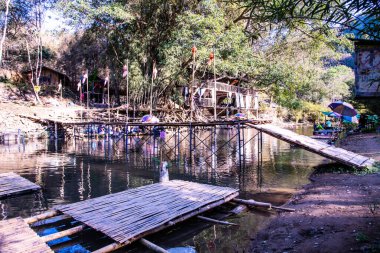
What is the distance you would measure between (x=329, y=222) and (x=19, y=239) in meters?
6.31

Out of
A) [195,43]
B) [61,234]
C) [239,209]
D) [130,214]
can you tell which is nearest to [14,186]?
[61,234]

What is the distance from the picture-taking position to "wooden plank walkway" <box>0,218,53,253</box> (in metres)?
5.26

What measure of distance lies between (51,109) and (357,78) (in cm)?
3294

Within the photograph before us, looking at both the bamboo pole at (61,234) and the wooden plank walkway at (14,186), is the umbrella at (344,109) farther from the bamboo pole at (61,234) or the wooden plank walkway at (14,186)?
the bamboo pole at (61,234)

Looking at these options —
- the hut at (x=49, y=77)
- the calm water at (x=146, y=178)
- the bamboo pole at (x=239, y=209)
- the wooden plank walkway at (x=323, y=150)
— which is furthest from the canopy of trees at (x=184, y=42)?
the bamboo pole at (x=239, y=209)

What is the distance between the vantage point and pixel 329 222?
6637 millimetres

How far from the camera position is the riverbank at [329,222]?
5453 millimetres

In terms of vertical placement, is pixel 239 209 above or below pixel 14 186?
below

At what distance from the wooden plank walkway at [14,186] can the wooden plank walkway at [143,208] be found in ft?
8.31

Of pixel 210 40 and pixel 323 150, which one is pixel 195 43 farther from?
pixel 323 150

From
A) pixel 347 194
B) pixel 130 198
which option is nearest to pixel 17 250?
pixel 130 198

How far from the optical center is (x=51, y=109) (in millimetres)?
32625

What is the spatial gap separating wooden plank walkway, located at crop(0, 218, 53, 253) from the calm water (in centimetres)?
75

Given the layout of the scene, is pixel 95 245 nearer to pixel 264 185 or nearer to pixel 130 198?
pixel 130 198
